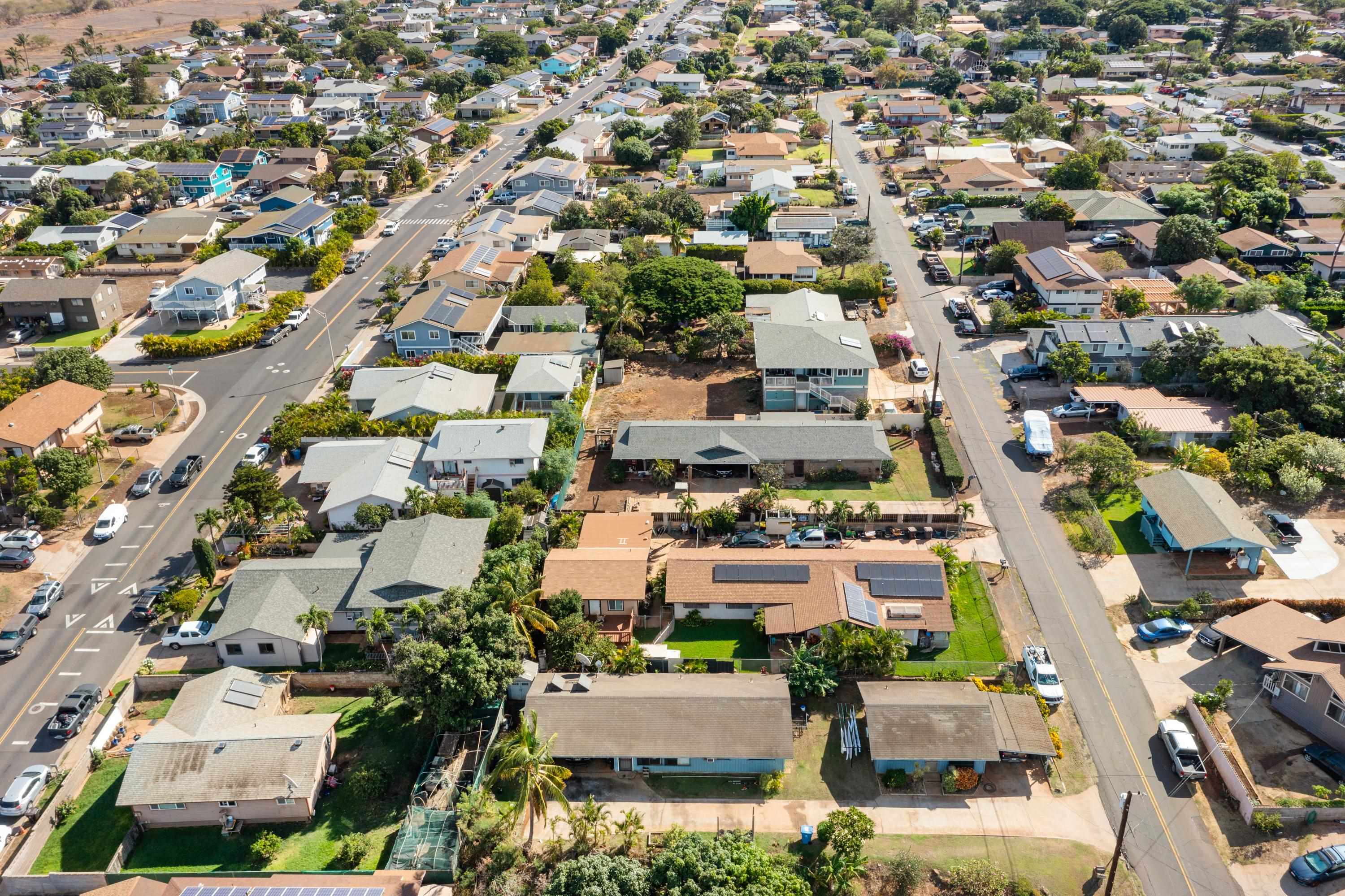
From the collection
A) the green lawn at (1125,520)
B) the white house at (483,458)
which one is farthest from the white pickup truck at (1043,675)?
the white house at (483,458)

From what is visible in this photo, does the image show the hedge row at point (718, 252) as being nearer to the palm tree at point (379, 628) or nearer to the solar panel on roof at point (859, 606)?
the solar panel on roof at point (859, 606)

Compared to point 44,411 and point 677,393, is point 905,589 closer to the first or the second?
point 677,393

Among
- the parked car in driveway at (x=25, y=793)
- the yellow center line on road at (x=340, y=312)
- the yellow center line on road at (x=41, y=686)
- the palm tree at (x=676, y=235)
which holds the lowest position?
the yellow center line on road at (x=41, y=686)

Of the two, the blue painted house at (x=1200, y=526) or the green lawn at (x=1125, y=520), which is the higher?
the blue painted house at (x=1200, y=526)

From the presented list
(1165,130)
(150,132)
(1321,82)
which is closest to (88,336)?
(150,132)

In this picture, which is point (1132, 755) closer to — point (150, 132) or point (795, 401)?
point (795, 401)

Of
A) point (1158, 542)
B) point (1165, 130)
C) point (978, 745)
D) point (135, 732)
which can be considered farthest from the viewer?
point (1165, 130)

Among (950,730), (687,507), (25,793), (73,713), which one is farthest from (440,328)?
(950,730)
